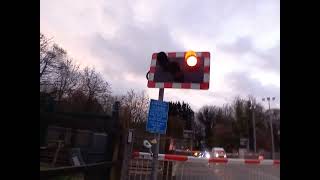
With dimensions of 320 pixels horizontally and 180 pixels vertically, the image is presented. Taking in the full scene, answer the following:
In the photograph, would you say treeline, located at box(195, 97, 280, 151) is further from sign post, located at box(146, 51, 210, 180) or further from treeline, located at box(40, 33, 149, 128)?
sign post, located at box(146, 51, 210, 180)

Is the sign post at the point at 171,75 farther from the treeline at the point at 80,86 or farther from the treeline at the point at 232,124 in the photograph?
the treeline at the point at 232,124

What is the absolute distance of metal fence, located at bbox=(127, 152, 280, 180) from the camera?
8586 millimetres

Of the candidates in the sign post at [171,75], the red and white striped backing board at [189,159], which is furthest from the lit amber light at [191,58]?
the red and white striped backing board at [189,159]

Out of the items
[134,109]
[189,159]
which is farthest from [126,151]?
[134,109]

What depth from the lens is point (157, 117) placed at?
7254mm

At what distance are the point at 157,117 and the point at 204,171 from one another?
2.63 meters

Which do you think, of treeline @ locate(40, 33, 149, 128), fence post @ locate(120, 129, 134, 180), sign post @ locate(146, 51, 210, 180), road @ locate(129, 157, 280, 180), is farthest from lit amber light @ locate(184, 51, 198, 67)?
treeline @ locate(40, 33, 149, 128)

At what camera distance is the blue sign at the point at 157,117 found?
7203 millimetres

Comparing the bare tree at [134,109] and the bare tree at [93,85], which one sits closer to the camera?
the bare tree at [134,109]

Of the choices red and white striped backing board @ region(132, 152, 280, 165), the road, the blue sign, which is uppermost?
the blue sign

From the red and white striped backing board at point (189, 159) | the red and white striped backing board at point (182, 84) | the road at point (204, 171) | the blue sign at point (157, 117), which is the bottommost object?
the road at point (204, 171)

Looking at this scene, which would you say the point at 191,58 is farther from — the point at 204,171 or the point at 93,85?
the point at 93,85
